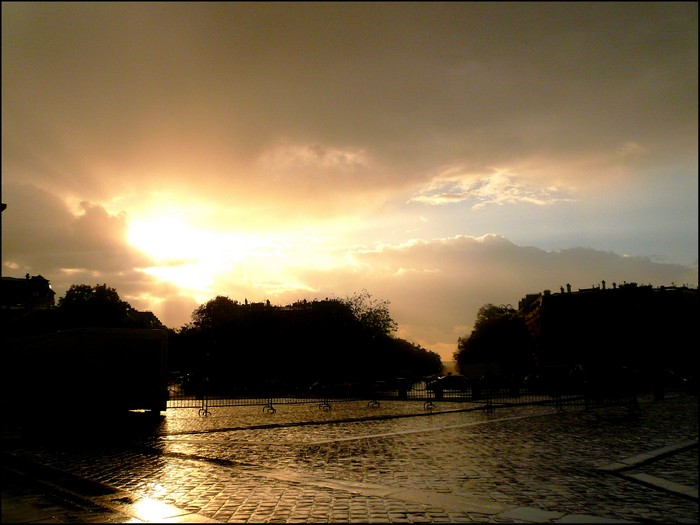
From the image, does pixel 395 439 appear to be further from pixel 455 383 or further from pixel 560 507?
pixel 455 383

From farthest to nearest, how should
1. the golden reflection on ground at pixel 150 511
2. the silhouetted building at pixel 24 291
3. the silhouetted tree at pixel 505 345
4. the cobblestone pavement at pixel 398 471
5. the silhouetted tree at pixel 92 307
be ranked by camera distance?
the silhouetted tree at pixel 505 345 → the silhouetted tree at pixel 92 307 → the silhouetted building at pixel 24 291 → the cobblestone pavement at pixel 398 471 → the golden reflection on ground at pixel 150 511

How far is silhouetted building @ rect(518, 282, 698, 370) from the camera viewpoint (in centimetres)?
7394

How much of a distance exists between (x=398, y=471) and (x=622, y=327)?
Result: 74835 millimetres

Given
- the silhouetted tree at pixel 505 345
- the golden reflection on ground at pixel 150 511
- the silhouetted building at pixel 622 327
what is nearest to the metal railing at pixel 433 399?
the golden reflection on ground at pixel 150 511

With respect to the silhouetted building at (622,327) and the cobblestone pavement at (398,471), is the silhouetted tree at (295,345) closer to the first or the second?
the silhouetted building at (622,327)

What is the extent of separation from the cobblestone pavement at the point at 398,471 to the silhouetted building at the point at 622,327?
59.1m

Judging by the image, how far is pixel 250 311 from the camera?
8812cm

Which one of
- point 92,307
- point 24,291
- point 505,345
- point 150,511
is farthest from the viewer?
point 505,345

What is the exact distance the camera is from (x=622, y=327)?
250ft

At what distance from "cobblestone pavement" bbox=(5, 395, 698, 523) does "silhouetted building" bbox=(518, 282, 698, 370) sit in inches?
2326

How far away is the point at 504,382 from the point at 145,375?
44404mm

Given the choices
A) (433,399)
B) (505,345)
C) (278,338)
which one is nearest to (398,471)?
(433,399)

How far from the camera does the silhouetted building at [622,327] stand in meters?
73.9

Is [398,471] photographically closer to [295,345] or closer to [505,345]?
[295,345]
